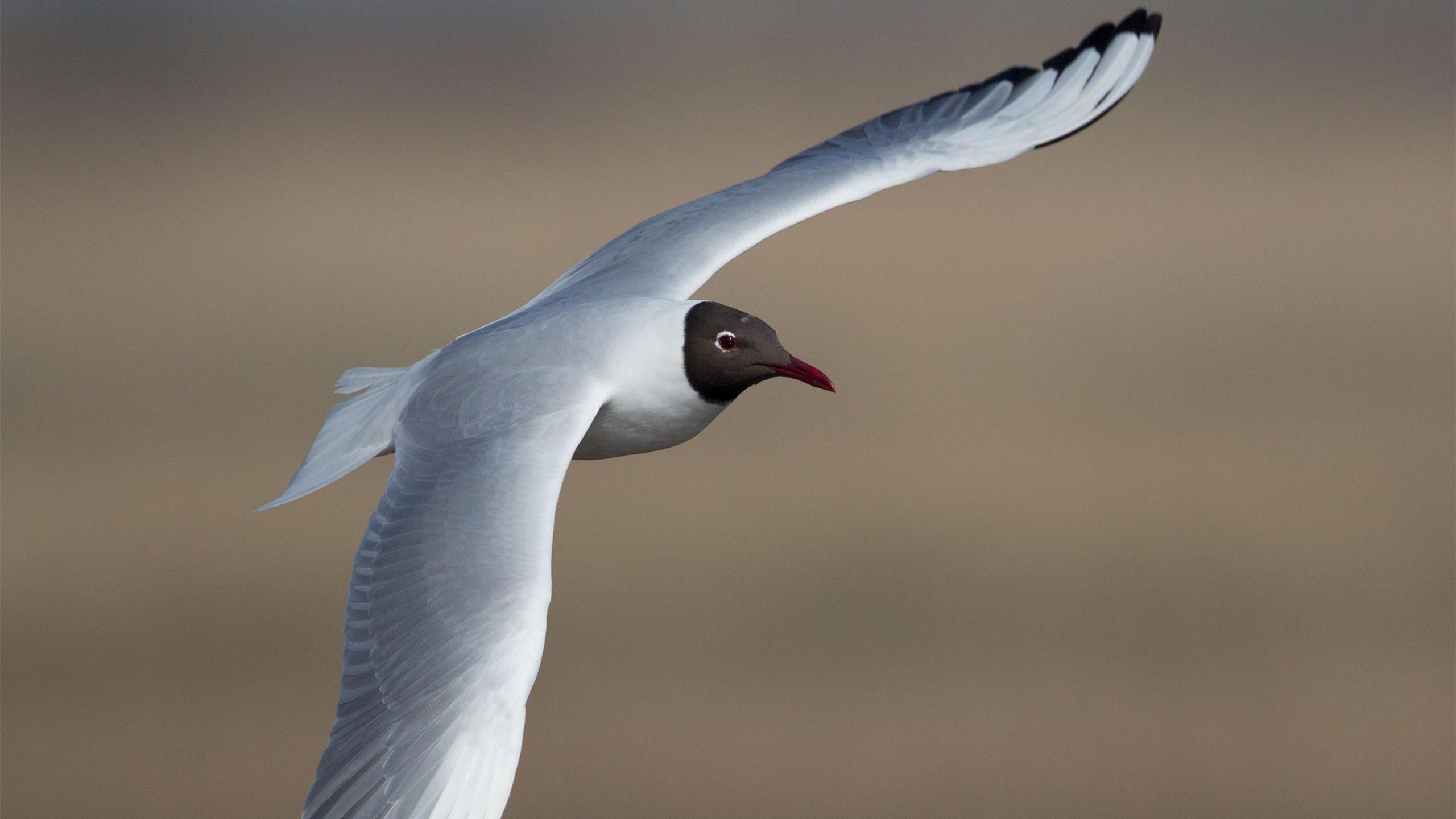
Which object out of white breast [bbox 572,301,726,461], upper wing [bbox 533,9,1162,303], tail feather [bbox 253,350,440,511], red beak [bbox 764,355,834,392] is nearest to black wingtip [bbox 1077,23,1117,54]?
upper wing [bbox 533,9,1162,303]

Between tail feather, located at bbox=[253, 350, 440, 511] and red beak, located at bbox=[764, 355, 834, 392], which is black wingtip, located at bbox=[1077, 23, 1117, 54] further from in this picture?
tail feather, located at bbox=[253, 350, 440, 511]

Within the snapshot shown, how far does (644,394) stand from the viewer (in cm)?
352

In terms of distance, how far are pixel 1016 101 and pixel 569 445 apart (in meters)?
2.48

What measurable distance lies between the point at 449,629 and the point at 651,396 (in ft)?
2.96

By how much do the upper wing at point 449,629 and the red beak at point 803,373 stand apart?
23.4 inches

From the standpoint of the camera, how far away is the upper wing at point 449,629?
2746 mm

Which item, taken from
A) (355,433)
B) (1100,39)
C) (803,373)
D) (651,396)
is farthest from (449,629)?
(1100,39)

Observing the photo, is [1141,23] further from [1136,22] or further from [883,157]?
[883,157]

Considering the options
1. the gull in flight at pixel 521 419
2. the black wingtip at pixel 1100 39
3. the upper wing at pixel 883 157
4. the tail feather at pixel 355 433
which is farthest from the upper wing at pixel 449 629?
the black wingtip at pixel 1100 39

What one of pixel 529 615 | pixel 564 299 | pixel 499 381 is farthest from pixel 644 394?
pixel 529 615

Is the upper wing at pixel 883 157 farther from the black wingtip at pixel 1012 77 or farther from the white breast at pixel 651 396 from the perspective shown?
the white breast at pixel 651 396

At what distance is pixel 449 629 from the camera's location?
287cm

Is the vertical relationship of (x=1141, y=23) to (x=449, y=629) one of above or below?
above

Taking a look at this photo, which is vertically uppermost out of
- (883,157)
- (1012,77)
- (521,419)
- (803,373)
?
(1012,77)
